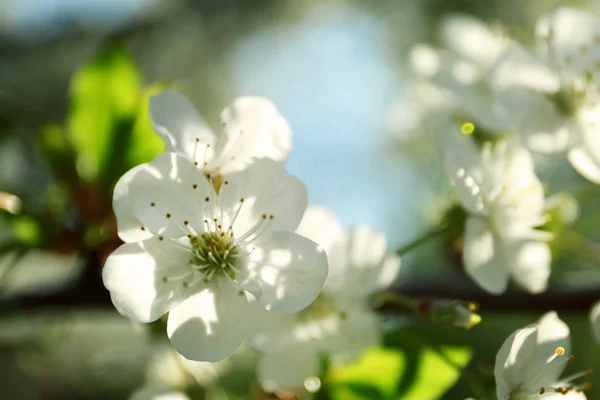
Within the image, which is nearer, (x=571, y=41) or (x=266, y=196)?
(x=266, y=196)

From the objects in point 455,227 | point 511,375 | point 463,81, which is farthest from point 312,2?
point 511,375

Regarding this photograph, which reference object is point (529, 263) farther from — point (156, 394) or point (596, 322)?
point (156, 394)

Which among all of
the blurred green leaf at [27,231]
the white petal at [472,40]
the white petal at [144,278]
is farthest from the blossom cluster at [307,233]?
the blurred green leaf at [27,231]

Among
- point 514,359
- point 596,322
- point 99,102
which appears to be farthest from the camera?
point 99,102

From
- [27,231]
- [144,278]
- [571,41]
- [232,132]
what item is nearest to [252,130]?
[232,132]

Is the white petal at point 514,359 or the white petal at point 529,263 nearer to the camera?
the white petal at point 514,359

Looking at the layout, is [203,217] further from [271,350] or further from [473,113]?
[473,113]

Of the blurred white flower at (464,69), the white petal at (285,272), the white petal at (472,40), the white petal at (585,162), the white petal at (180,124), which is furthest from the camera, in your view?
the white petal at (472,40)

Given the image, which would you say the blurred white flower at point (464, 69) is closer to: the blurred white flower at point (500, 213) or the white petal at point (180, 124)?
the blurred white flower at point (500, 213)
